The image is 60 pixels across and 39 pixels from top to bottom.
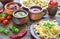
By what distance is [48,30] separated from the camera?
1203 millimetres

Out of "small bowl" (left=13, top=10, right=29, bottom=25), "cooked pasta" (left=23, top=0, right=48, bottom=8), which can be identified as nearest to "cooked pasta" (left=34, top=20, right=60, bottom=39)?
"small bowl" (left=13, top=10, right=29, bottom=25)

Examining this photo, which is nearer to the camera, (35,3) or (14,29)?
(14,29)

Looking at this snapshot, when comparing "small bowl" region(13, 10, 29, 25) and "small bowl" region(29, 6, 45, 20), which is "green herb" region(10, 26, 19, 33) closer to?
"small bowl" region(13, 10, 29, 25)

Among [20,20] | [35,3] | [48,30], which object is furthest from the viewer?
[35,3]

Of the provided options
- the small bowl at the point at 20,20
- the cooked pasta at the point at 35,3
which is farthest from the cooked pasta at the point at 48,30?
the cooked pasta at the point at 35,3

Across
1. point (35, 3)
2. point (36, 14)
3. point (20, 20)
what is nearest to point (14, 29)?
point (20, 20)

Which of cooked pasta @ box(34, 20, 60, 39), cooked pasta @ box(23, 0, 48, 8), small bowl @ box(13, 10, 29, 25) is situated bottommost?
cooked pasta @ box(34, 20, 60, 39)

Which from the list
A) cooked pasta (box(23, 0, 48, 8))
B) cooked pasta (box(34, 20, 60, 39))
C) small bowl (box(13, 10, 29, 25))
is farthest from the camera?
cooked pasta (box(23, 0, 48, 8))

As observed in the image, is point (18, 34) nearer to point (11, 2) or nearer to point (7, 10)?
point (7, 10)

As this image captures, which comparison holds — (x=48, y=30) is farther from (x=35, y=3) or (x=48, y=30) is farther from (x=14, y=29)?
(x=35, y=3)

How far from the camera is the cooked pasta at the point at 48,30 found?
1.18 meters

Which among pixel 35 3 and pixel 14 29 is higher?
pixel 35 3

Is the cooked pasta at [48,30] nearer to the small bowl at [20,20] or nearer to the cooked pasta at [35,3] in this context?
the small bowl at [20,20]

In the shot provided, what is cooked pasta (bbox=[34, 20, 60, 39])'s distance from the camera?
1.18 meters
